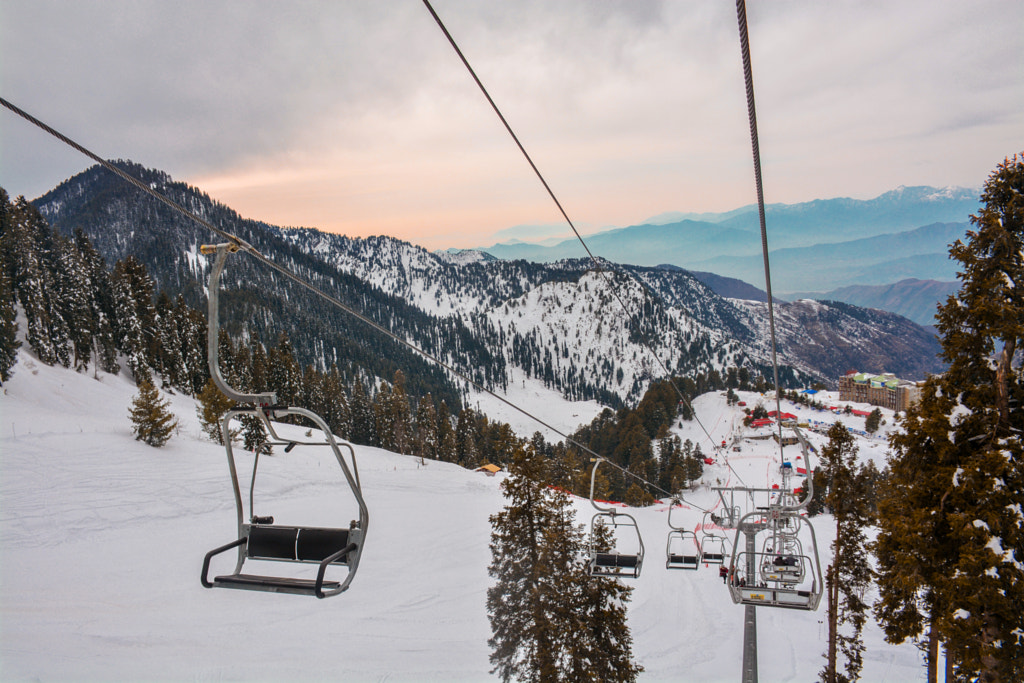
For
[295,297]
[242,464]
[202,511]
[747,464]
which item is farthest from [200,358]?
[295,297]

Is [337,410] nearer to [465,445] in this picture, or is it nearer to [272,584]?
[465,445]

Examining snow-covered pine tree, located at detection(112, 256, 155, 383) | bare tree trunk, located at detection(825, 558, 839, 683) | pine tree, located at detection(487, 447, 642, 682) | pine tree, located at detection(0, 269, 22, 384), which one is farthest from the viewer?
snow-covered pine tree, located at detection(112, 256, 155, 383)

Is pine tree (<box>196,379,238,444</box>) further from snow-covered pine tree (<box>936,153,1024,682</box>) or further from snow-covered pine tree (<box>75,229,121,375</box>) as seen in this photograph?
snow-covered pine tree (<box>936,153,1024,682</box>)

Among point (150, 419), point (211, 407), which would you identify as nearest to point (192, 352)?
point (211, 407)

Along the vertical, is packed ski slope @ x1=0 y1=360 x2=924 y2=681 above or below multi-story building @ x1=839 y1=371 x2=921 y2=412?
below

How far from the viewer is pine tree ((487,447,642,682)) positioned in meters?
16.2

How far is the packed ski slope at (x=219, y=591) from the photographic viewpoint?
19.2 meters

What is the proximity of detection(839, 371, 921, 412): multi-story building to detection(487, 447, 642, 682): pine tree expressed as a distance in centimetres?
16976

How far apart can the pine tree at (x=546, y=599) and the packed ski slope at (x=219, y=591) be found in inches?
243

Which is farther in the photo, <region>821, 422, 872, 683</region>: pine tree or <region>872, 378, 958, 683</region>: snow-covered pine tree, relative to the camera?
<region>821, 422, 872, 683</region>: pine tree

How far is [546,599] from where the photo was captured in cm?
1648

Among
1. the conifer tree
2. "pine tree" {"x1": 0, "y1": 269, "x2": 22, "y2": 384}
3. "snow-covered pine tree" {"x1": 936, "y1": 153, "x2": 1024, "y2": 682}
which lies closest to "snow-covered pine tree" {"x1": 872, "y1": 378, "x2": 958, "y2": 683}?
"snow-covered pine tree" {"x1": 936, "y1": 153, "x2": 1024, "y2": 682}

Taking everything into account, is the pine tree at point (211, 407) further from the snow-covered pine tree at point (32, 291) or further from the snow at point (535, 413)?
the snow at point (535, 413)

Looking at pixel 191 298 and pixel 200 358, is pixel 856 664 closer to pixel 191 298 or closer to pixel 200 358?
pixel 200 358
